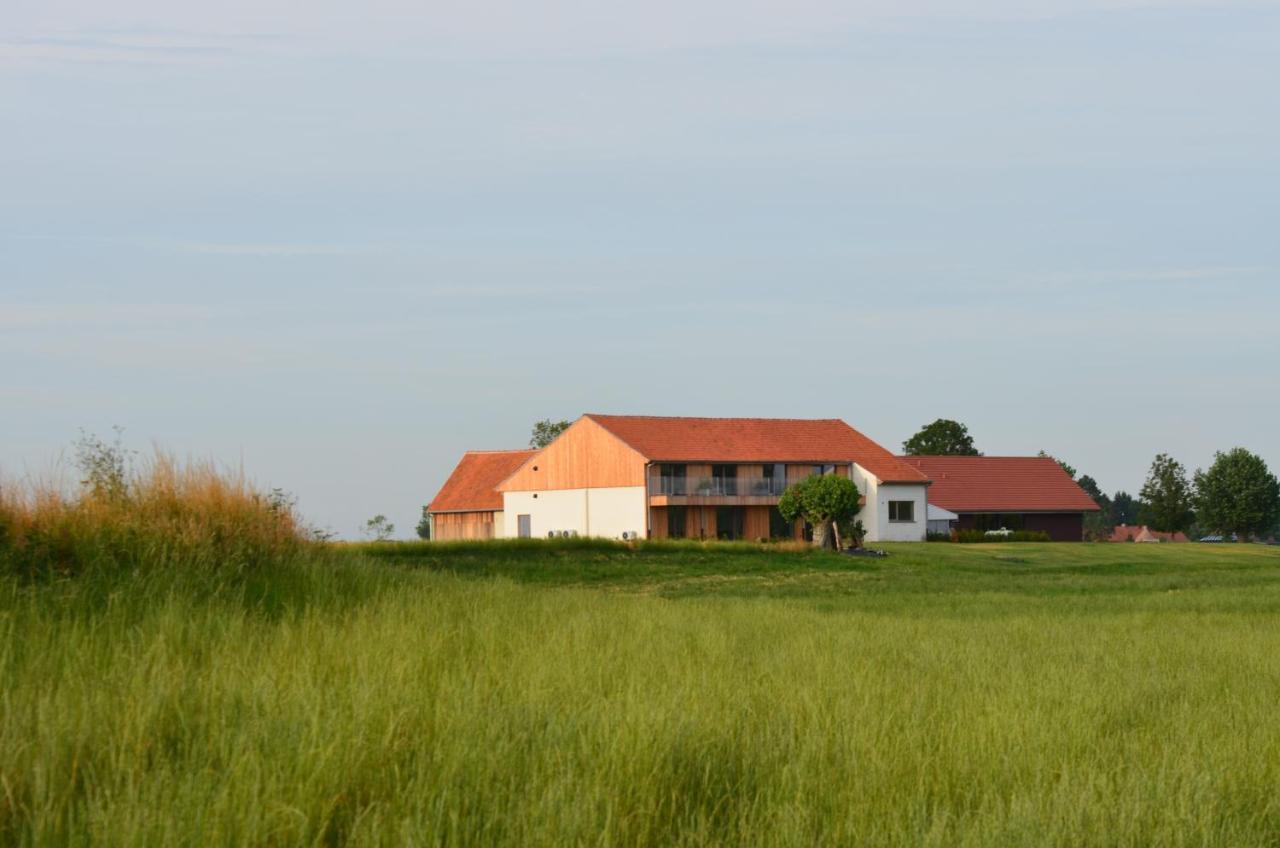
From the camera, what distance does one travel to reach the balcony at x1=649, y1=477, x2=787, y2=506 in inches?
2512

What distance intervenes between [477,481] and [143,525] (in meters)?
67.2

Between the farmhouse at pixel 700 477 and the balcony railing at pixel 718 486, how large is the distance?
47mm

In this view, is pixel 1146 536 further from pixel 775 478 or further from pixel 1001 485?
pixel 775 478

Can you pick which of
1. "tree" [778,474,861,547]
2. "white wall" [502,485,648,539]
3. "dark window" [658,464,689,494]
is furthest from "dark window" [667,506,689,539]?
"tree" [778,474,861,547]

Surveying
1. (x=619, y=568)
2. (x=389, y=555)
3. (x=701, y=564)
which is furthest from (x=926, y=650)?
(x=389, y=555)

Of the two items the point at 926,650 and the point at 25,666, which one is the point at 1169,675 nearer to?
the point at 926,650

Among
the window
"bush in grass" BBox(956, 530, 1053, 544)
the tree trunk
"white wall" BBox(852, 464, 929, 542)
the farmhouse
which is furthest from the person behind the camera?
"white wall" BBox(852, 464, 929, 542)

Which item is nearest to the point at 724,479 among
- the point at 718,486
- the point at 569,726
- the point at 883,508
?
the point at 718,486

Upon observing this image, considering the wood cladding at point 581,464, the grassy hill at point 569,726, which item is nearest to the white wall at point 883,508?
the wood cladding at point 581,464

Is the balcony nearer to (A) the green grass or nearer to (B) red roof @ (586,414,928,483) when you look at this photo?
(B) red roof @ (586,414,928,483)

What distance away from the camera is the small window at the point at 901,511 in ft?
221

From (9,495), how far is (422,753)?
8.39 metres

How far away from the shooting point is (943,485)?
251ft

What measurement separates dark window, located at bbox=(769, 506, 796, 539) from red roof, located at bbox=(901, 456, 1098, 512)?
1146cm
